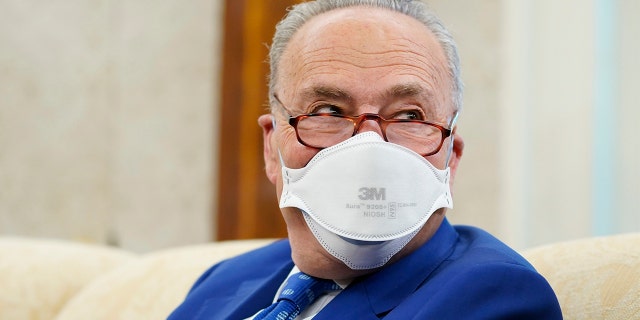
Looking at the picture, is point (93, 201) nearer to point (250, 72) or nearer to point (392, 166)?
point (250, 72)

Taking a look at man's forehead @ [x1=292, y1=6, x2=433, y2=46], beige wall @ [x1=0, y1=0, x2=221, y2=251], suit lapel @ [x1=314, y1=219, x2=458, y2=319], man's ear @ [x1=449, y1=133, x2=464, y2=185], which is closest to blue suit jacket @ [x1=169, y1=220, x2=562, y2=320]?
suit lapel @ [x1=314, y1=219, x2=458, y2=319]

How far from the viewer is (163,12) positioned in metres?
4.02

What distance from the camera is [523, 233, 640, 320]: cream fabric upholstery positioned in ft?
4.73

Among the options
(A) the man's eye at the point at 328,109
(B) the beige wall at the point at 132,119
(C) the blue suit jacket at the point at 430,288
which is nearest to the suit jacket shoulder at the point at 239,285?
(C) the blue suit jacket at the point at 430,288

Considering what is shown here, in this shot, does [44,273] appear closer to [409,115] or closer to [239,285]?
[239,285]

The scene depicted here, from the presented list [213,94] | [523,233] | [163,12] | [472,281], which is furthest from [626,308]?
[163,12]

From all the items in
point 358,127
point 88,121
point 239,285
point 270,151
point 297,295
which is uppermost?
point 358,127

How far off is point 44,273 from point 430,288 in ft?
4.52

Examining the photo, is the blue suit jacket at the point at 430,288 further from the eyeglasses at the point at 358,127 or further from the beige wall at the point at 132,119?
the beige wall at the point at 132,119

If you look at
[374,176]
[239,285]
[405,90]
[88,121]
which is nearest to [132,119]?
[88,121]

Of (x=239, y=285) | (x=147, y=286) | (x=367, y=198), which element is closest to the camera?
(x=367, y=198)

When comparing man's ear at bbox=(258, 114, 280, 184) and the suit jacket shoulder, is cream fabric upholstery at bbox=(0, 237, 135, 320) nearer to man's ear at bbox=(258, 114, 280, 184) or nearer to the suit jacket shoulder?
the suit jacket shoulder

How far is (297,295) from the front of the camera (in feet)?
4.97

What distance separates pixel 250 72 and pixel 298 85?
81.6 inches
